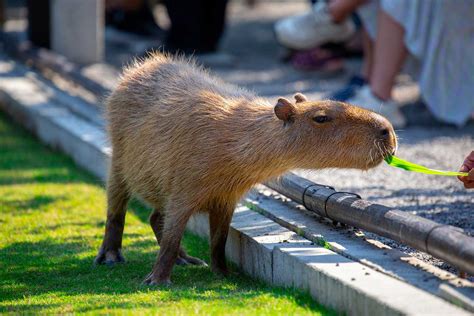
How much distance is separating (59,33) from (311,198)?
6.86m

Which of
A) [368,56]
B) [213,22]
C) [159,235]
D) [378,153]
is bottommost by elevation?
[213,22]

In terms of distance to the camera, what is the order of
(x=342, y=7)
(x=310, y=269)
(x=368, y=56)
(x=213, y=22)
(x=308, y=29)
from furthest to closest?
(x=213, y=22)
(x=308, y=29)
(x=368, y=56)
(x=342, y=7)
(x=310, y=269)

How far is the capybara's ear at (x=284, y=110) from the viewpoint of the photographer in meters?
4.98

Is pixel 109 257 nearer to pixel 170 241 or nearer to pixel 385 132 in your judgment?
pixel 170 241

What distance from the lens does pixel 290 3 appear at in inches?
776

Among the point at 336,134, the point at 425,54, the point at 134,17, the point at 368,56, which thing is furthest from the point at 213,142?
the point at 134,17

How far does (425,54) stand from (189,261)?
387 centimetres

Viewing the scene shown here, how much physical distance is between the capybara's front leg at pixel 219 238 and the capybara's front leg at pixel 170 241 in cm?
25

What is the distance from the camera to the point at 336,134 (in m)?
4.96

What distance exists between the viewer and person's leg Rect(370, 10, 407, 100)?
343 inches

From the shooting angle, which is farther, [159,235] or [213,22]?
[213,22]

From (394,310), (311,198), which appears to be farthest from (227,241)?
(394,310)

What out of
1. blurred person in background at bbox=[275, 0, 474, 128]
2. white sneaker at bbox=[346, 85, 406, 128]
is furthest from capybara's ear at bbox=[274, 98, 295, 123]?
white sneaker at bbox=[346, 85, 406, 128]

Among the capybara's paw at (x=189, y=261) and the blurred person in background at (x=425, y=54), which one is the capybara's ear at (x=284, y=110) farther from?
the blurred person in background at (x=425, y=54)
